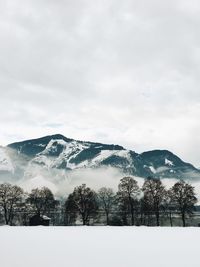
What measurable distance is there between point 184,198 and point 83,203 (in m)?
30.3

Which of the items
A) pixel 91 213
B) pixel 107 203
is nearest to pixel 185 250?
pixel 91 213

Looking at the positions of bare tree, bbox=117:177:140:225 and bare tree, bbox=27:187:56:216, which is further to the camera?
bare tree, bbox=27:187:56:216

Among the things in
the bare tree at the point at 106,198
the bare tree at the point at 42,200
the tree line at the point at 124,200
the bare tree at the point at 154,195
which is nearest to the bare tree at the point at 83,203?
the tree line at the point at 124,200

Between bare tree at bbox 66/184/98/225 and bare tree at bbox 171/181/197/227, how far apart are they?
23915 mm

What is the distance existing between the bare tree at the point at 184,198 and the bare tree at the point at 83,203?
23.9 metres

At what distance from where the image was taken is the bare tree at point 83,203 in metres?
121

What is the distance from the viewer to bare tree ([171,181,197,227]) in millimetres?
109963

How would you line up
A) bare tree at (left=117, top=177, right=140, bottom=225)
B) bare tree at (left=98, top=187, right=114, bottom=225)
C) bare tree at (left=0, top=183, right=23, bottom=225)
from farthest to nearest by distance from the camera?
bare tree at (left=98, top=187, right=114, bottom=225) → bare tree at (left=0, top=183, right=23, bottom=225) → bare tree at (left=117, top=177, right=140, bottom=225)

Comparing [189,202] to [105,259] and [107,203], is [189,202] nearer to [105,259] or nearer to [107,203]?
[107,203]

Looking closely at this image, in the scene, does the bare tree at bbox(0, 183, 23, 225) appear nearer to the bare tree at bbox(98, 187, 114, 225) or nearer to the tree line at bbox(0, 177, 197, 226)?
the tree line at bbox(0, 177, 197, 226)

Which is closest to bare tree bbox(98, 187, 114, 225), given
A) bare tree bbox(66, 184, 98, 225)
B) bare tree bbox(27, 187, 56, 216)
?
bare tree bbox(66, 184, 98, 225)

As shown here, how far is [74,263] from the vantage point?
26.0m

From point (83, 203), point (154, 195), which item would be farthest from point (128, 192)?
point (83, 203)

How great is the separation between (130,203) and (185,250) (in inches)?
3259
